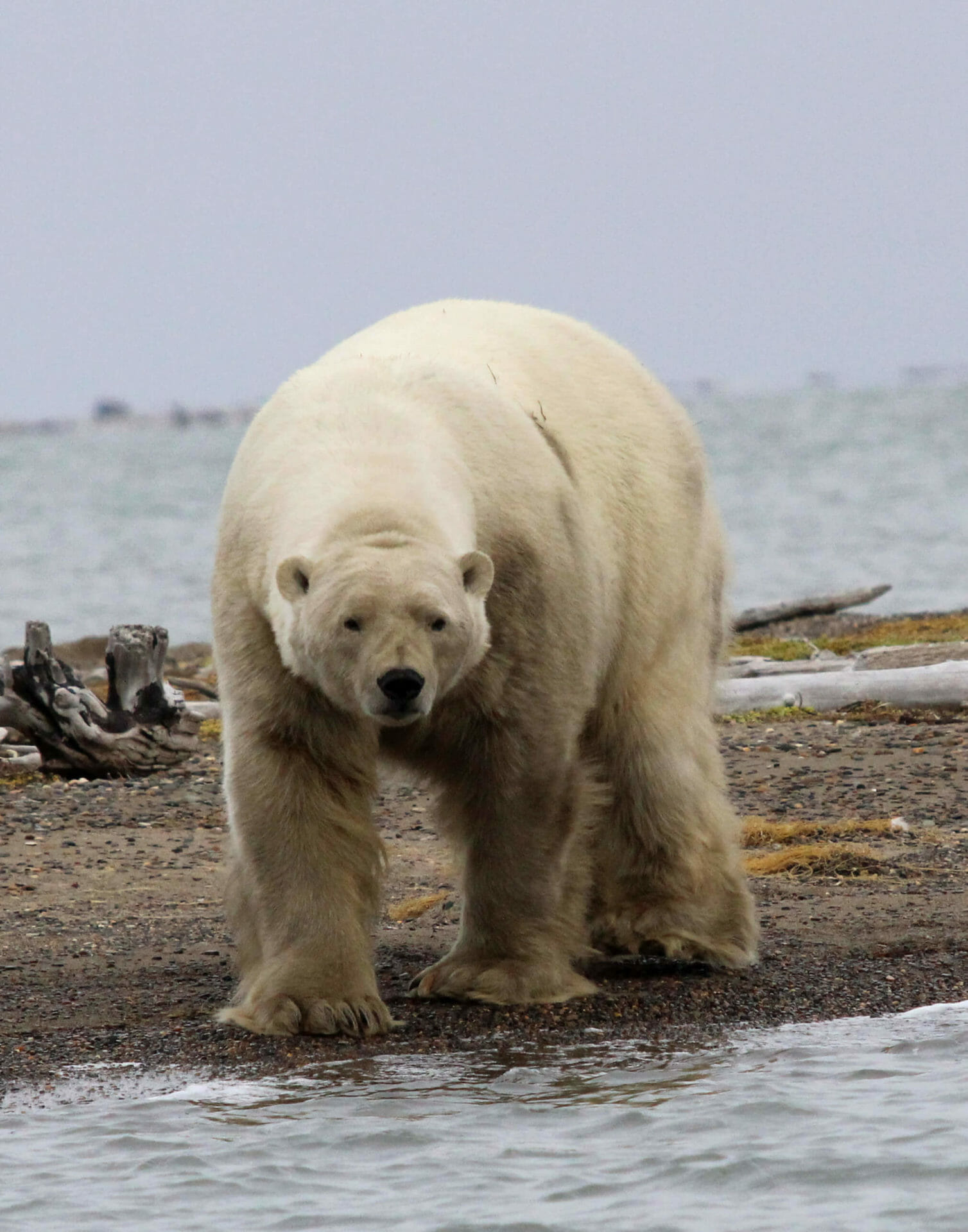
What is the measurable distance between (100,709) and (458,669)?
208 inches

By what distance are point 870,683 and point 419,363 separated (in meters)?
5.54

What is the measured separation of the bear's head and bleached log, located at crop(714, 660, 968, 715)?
568 cm

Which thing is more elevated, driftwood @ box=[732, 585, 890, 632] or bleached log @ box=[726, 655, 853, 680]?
bleached log @ box=[726, 655, 853, 680]

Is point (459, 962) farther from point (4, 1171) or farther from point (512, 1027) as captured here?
point (4, 1171)

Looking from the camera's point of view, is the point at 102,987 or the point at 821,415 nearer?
the point at 102,987

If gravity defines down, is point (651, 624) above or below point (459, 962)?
above

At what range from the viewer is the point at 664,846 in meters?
6.50

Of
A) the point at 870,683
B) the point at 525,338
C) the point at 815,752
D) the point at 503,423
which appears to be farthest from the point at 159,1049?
the point at 870,683

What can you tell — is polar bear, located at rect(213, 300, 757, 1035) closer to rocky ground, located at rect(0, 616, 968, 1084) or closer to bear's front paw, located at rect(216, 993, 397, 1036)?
bear's front paw, located at rect(216, 993, 397, 1036)

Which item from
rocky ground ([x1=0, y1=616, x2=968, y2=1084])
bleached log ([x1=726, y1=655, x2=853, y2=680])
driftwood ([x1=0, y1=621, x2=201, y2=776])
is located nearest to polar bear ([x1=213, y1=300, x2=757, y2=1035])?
rocky ground ([x1=0, y1=616, x2=968, y2=1084])

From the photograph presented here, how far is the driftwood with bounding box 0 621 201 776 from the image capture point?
983cm

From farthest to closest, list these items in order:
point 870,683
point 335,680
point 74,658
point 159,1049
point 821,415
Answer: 1. point 821,415
2. point 74,658
3. point 870,683
4. point 159,1049
5. point 335,680

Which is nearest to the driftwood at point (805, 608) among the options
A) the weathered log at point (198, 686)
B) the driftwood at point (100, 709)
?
the weathered log at point (198, 686)

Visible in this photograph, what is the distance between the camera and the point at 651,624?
21.0 feet
